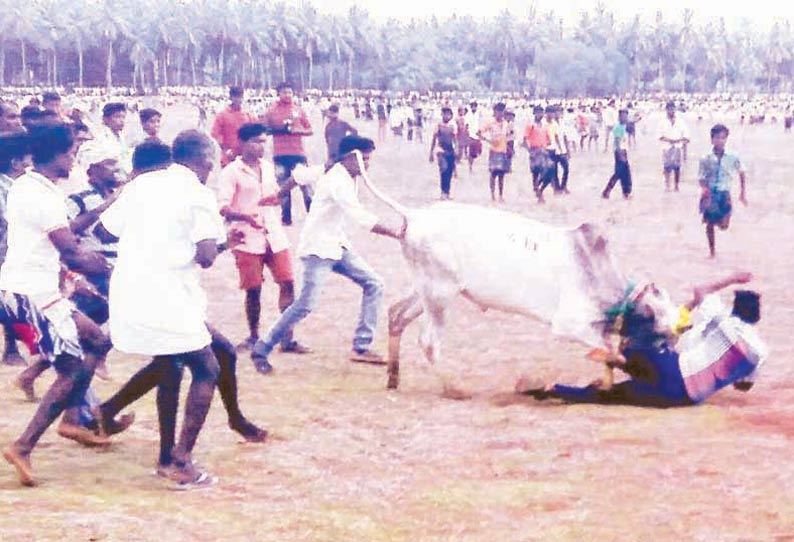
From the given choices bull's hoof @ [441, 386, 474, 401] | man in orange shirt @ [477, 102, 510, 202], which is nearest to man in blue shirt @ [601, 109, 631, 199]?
man in orange shirt @ [477, 102, 510, 202]

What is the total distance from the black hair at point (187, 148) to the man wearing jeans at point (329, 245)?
2.54 m

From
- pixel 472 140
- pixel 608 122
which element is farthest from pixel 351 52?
pixel 472 140

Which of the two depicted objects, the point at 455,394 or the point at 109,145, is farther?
the point at 109,145

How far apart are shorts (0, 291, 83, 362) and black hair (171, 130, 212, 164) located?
2.77ft

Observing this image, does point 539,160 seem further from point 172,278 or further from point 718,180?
point 172,278

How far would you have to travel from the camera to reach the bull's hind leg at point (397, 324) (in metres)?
9.13

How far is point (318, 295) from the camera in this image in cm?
973

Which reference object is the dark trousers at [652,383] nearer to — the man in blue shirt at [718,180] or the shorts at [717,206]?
the man in blue shirt at [718,180]

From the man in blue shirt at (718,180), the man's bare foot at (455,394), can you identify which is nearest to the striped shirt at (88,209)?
the man's bare foot at (455,394)

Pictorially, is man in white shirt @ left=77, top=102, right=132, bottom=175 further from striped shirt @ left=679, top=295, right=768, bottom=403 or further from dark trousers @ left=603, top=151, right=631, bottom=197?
dark trousers @ left=603, top=151, right=631, bottom=197

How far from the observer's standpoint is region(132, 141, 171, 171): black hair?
6.71m

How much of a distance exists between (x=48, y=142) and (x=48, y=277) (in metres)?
0.62

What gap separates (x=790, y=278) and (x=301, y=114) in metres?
6.50

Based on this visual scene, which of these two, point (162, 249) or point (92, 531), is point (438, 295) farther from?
point (92, 531)
